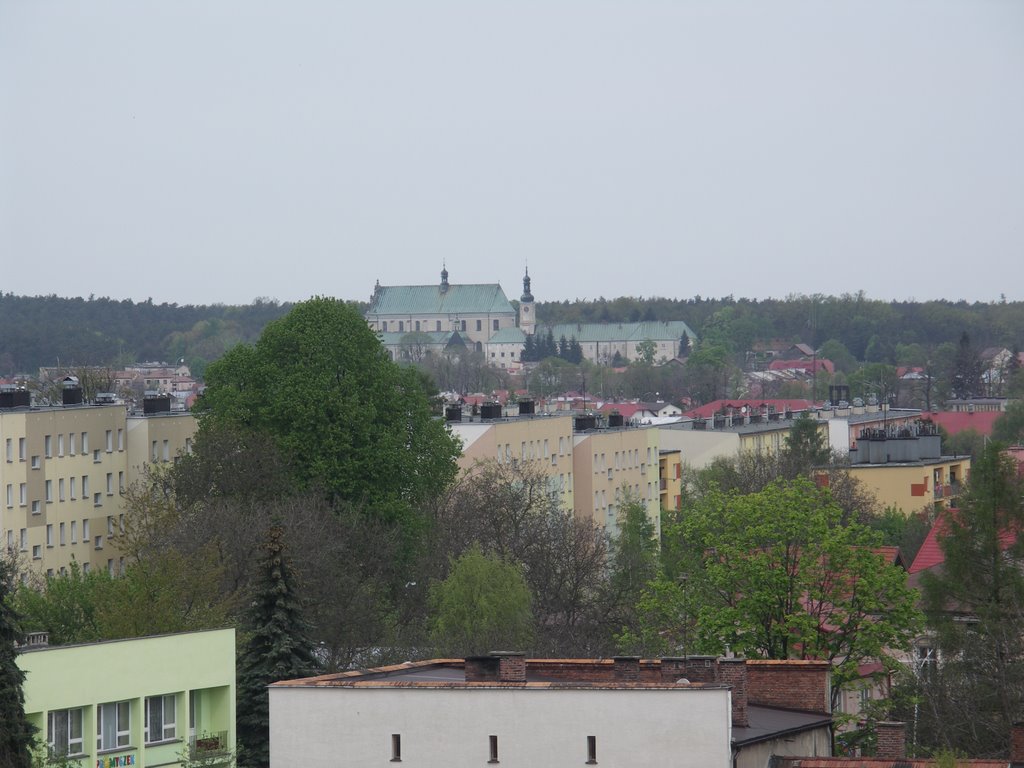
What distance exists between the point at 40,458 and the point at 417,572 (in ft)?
52.5

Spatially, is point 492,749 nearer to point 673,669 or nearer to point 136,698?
point 673,669

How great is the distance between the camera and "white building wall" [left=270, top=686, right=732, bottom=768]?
24.1 meters

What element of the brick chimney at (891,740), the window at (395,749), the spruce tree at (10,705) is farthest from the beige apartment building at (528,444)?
the window at (395,749)

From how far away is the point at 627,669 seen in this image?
85.8 feet

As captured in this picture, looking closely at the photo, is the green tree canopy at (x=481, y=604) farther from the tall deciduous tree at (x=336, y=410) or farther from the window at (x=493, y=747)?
the window at (x=493, y=747)

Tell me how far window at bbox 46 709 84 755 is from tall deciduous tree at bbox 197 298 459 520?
96.8 feet

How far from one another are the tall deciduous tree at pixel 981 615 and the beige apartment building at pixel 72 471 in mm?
33581

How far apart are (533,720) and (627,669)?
1985 millimetres

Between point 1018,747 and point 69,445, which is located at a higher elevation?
point 69,445

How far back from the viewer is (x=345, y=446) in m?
61.3

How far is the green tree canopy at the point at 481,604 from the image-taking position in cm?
4831

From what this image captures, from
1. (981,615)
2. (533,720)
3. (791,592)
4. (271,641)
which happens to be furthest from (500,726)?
(981,615)

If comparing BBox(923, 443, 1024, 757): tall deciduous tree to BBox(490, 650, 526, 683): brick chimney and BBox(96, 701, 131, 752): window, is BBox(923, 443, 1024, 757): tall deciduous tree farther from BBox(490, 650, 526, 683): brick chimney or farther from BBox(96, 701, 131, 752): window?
BBox(96, 701, 131, 752): window

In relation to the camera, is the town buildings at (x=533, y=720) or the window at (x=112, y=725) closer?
the town buildings at (x=533, y=720)
